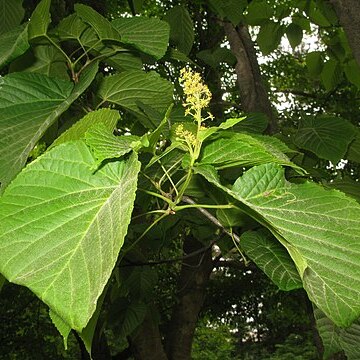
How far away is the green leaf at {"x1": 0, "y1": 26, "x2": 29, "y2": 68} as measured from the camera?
684mm

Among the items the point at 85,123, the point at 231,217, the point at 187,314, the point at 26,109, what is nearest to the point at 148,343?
the point at 187,314

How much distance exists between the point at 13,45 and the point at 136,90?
0.19 metres

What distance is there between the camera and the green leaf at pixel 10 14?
1063mm

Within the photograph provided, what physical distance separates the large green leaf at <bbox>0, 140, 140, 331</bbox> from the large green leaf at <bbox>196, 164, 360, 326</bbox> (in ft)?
0.28

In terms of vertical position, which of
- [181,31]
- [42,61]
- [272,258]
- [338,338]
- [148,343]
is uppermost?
[181,31]

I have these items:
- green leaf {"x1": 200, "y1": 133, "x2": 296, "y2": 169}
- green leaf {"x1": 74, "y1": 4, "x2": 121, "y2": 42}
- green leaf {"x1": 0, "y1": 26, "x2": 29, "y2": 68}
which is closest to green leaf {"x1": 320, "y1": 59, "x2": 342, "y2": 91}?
green leaf {"x1": 74, "y1": 4, "x2": 121, "y2": 42}

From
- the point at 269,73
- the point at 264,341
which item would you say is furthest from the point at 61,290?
the point at 264,341

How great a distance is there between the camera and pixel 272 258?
0.79 meters

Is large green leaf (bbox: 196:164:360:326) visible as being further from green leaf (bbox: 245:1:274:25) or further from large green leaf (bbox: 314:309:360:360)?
green leaf (bbox: 245:1:274:25)

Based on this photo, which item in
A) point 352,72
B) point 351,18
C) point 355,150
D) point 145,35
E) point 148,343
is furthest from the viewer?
point 148,343

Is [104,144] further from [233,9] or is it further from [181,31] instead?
[181,31]

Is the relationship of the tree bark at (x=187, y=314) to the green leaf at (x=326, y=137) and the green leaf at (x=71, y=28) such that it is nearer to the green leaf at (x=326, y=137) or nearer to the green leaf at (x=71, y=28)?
the green leaf at (x=326, y=137)

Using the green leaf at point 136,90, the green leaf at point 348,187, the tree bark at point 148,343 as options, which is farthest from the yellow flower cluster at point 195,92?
the tree bark at point 148,343

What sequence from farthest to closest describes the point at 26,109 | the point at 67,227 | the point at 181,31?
the point at 181,31, the point at 26,109, the point at 67,227
